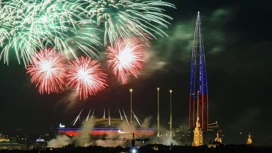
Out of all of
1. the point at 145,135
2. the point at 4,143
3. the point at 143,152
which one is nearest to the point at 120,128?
the point at 145,135

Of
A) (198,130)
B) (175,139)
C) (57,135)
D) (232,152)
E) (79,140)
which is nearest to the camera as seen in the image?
(232,152)

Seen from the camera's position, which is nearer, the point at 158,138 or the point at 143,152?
the point at 143,152

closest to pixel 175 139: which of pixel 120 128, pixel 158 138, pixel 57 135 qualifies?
pixel 158 138

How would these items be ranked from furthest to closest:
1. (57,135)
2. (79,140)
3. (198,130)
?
(57,135) → (79,140) → (198,130)

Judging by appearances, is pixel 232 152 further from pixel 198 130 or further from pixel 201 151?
pixel 198 130

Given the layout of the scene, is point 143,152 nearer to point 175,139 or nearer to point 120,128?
point 120,128

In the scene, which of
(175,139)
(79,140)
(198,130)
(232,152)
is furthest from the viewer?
(175,139)

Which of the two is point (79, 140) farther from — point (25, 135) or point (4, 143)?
point (25, 135)

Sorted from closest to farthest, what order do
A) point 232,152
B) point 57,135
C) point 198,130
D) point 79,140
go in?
point 232,152
point 198,130
point 79,140
point 57,135

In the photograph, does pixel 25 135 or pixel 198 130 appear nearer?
pixel 198 130
